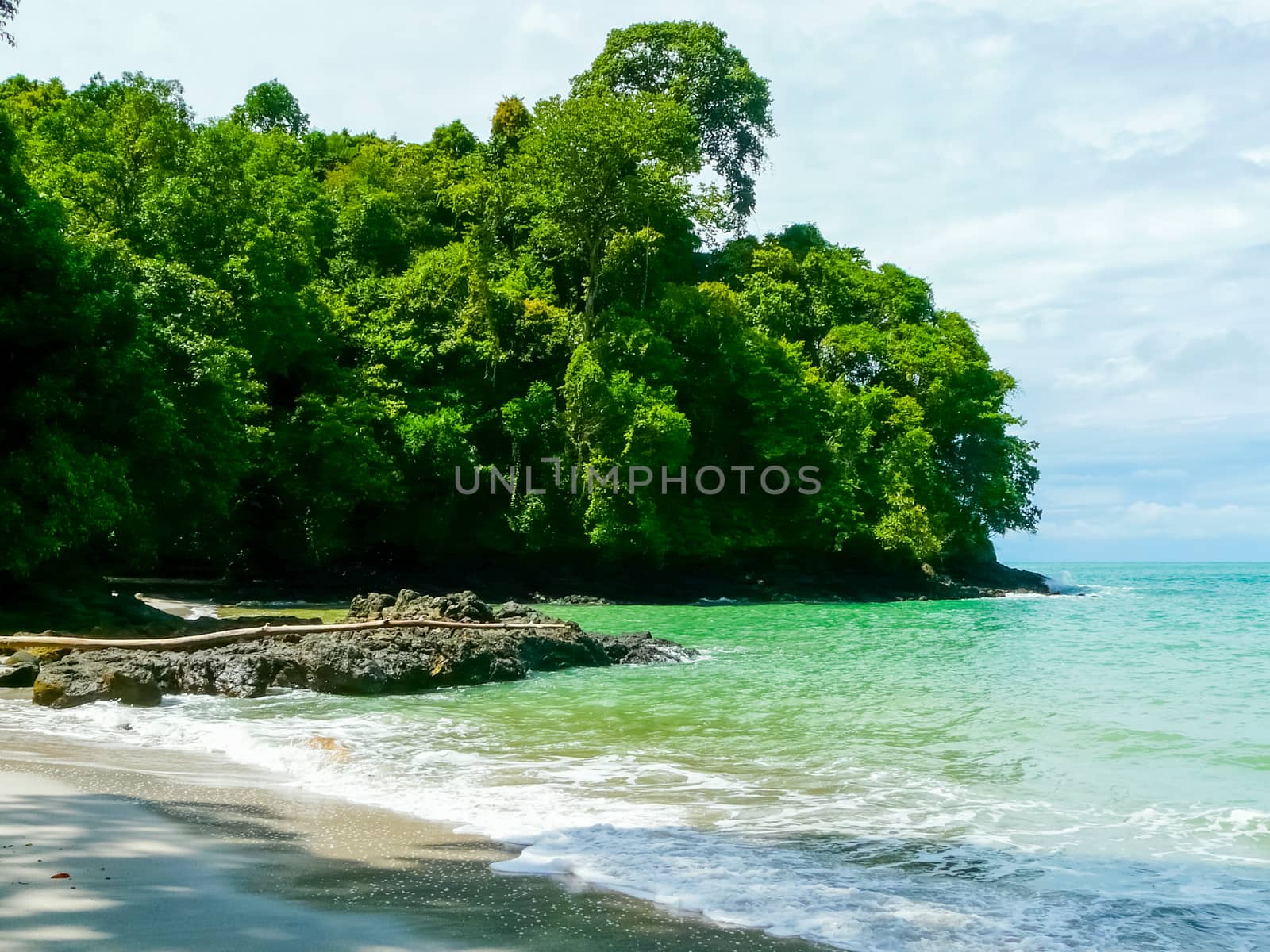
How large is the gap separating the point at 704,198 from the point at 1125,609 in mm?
21312

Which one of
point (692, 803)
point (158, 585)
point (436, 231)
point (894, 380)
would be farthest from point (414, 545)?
point (692, 803)

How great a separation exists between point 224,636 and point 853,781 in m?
10.3

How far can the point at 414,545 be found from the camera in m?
36.7

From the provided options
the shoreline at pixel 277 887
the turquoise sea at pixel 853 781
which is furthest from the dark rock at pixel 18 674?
the shoreline at pixel 277 887

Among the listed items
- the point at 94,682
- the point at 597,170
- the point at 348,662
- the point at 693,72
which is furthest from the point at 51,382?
the point at 693,72

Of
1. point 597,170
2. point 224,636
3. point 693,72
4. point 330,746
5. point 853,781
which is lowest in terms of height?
point 853,781

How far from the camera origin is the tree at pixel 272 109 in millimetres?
49906

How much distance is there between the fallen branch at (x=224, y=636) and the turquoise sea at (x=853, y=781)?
81.1 inches

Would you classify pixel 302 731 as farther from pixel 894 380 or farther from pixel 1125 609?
pixel 894 380

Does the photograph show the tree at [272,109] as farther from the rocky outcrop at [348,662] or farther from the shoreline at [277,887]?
the shoreline at [277,887]

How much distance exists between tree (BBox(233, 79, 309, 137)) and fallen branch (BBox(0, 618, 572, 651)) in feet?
133

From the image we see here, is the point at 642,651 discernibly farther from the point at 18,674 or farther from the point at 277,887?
the point at 277,887

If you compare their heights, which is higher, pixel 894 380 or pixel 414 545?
pixel 894 380

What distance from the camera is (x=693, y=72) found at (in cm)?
4591
